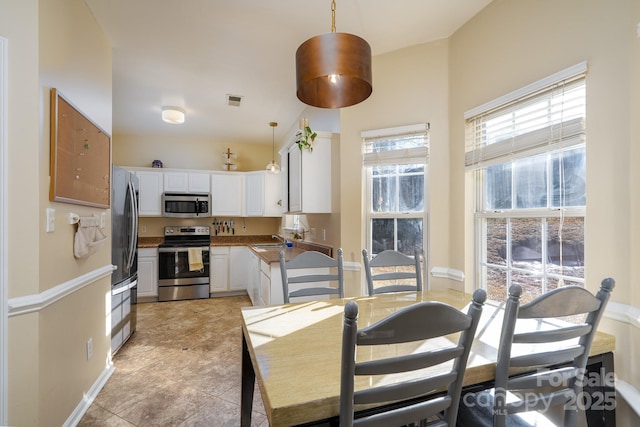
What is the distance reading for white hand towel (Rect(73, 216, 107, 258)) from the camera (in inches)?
73.3

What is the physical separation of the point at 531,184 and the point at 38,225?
275 cm

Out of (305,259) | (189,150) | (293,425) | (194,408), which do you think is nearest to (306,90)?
(305,259)

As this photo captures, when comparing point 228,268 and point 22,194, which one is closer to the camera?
point 22,194

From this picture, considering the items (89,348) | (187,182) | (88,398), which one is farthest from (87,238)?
(187,182)

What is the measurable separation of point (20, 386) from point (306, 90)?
2008 millimetres

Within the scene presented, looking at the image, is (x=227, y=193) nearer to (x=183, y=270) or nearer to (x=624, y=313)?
(x=183, y=270)

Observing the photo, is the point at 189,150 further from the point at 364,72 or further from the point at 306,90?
the point at 364,72

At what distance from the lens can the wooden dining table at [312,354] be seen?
2.75 feet

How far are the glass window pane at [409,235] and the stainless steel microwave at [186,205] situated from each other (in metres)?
3.53

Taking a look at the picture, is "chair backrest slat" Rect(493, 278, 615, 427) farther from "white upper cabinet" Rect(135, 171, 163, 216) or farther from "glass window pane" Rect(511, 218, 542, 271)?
"white upper cabinet" Rect(135, 171, 163, 216)

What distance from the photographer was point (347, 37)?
1244 mm

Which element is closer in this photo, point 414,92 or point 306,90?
point 306,90

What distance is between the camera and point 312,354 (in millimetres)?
1108

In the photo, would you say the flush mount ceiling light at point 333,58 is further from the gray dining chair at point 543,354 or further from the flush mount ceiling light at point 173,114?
the flush mount ceiling light at point 173,114
